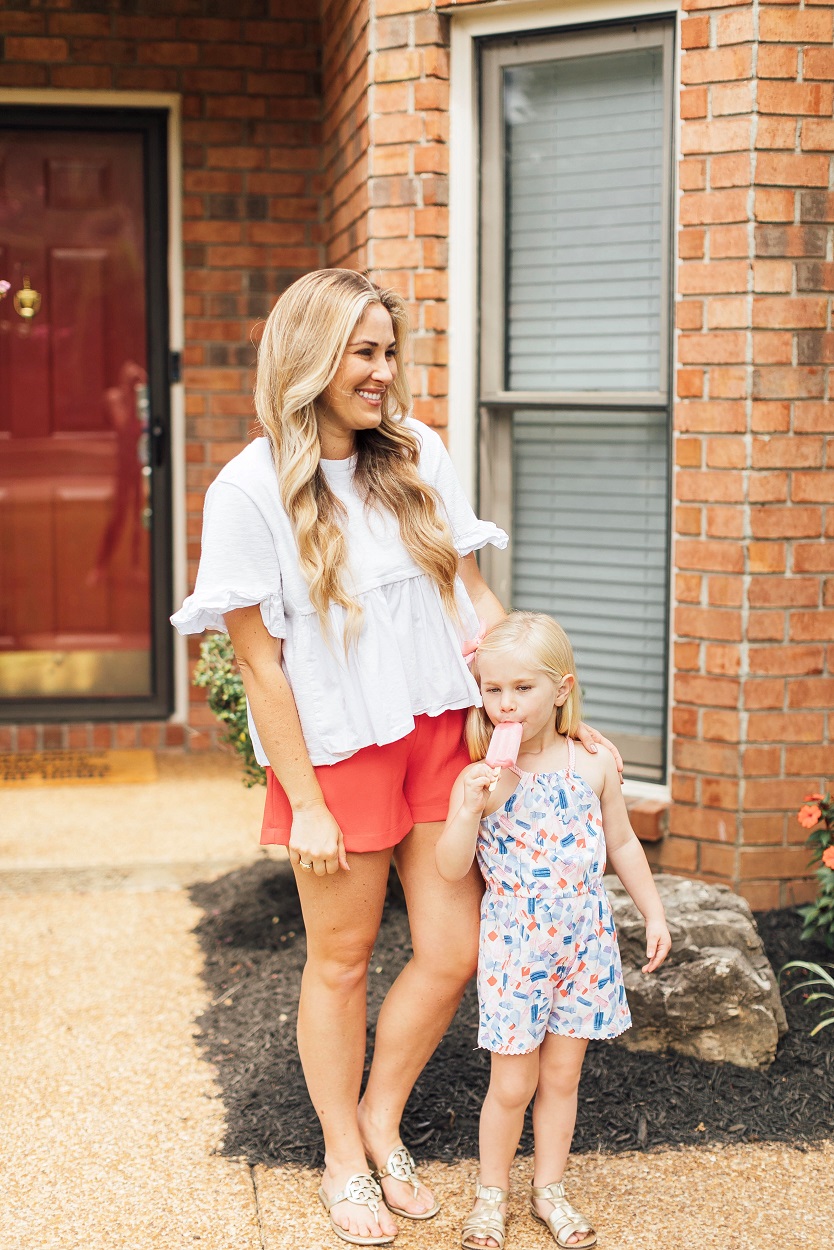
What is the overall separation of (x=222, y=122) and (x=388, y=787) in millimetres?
4129

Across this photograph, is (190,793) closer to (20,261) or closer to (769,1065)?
(20,261)

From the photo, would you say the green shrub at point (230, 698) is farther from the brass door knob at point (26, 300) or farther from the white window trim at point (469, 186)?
the brass door knob at point (26, 300)

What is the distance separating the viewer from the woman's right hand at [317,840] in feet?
8.11

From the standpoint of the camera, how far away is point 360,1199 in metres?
2.61

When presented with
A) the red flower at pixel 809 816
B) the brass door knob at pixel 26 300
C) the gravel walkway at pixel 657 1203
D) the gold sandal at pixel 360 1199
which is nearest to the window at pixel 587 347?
the red flower at pixel 809 816

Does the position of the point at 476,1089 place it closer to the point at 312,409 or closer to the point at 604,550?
the point at 312,409

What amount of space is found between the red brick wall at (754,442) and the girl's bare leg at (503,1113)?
62.9 inches

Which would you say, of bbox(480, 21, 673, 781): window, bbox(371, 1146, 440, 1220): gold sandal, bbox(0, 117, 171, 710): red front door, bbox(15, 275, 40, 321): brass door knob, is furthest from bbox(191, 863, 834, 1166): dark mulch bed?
bbox(15, 275, 40, 321): brass door knob

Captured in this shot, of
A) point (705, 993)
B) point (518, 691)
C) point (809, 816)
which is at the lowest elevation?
point (705, 993)

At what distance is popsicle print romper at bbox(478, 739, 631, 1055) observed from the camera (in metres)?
2.49

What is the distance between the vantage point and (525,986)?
8.16ft

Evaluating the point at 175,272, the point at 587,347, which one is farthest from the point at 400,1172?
the point at 175,272

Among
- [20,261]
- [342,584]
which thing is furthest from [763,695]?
[20,261]

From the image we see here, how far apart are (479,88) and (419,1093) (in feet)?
9.72
